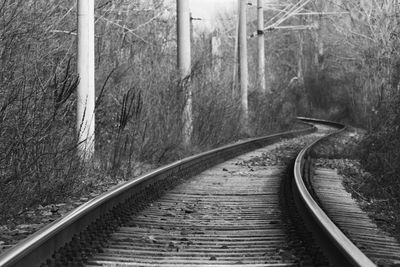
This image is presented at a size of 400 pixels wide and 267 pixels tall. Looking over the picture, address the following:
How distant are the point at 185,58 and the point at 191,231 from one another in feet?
39.5

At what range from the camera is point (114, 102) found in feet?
47.3

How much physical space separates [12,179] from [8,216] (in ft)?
1.85

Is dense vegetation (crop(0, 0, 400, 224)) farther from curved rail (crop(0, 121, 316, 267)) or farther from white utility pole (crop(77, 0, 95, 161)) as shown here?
curved rail (crop(0, 121, 316, 267))

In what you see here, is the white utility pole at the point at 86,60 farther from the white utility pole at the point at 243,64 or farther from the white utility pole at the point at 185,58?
the white utility pole at the point at 243,64

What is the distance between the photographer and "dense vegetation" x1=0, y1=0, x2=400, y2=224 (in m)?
8.26

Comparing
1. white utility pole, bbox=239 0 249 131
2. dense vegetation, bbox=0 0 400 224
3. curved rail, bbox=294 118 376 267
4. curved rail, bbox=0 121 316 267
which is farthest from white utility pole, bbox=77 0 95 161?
white utility pole, bbox=239 0 249 131

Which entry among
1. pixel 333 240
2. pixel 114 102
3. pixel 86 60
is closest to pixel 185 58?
pixel 114 102

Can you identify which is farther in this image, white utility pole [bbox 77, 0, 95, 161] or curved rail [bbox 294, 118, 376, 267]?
white utility pole [bbox 77, 0, 95, 161]

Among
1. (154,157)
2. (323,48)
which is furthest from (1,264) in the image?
(323,48)

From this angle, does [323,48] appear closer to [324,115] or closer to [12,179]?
[324,115]

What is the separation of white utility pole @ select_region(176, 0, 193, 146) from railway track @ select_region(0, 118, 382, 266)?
Result: 21.4 feet

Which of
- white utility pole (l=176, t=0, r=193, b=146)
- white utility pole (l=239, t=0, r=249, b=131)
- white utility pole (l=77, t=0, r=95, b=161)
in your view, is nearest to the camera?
white utility pole (l=77, t=0, r=95, b=161)

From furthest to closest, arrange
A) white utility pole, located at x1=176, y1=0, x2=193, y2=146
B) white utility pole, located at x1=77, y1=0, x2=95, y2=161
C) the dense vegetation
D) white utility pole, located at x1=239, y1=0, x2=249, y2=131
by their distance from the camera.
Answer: white utility pole, located at x1=239, y1=0, x2=249, y2=131
white utility pole, located at x1=176, y1=0, x2=193, y2=146
white utility pole, located at x1=77, y1=0, x2=95, y2=161
the dense vegetation

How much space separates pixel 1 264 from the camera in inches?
167
